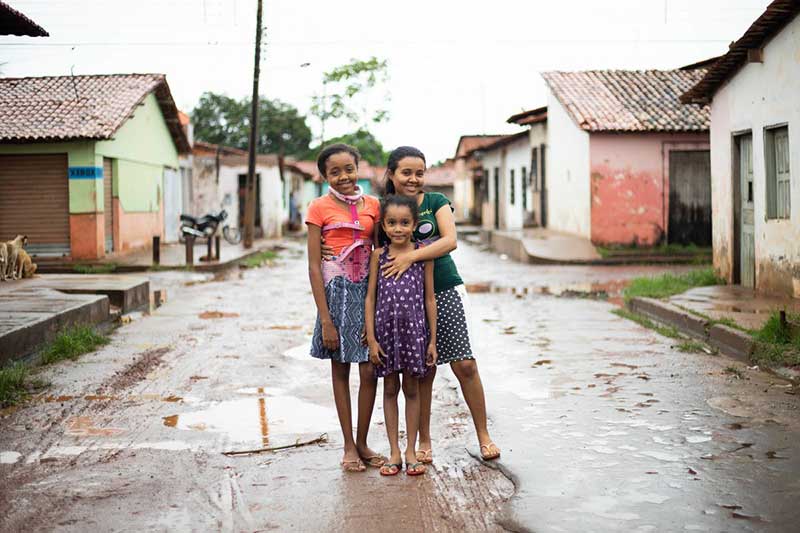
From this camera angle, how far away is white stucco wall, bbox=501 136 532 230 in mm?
33219

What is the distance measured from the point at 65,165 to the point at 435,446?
61.6ft

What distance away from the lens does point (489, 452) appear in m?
5.07

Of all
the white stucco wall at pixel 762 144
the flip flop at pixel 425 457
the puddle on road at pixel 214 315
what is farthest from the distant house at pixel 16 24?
the white stucco wall at pixel 762 144

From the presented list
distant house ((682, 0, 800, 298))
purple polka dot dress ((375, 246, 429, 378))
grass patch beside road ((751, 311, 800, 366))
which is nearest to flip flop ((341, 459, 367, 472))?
purple polka dot dress ((375, 246, 429, 378))

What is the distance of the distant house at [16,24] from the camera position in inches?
373

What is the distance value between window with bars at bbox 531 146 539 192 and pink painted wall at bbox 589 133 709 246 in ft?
21.5

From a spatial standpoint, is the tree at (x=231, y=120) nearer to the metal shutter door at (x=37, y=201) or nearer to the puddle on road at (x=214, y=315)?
the metal shutter door at (x=37, y=201)

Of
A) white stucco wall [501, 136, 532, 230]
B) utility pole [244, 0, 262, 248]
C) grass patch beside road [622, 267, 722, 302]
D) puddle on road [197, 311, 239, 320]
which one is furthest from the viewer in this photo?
white stucco wall [501, 136, 532, 230]

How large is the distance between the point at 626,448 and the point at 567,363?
307cm

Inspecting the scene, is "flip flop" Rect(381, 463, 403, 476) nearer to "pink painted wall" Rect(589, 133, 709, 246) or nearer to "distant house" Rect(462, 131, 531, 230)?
"pink painted wall" Rect(589, 133, 709, 246)

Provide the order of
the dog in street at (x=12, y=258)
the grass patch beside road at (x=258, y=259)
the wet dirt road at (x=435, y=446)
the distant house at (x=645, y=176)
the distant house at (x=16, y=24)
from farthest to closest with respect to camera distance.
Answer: the distant house at (x=645, y=176)
the grass patch beside road at (x=258, y=259)
the dog in street at (x=12, y=258)
the distant house at (x=16, y=24)
the wet dirt road at (x=435, y=446)

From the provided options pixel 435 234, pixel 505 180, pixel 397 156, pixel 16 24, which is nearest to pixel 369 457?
pixel 435 234

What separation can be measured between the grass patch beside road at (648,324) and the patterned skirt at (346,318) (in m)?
5.53

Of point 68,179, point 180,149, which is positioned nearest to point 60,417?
point 68,179
